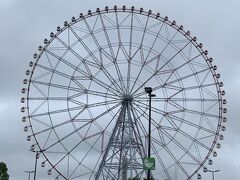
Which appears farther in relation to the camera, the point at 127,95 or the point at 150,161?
the point at 127,95

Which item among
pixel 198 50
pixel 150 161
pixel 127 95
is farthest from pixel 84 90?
pixel 150 161

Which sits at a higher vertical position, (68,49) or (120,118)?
(68,49)

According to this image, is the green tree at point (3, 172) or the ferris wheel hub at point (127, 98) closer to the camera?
the ferris wheel hub at point (127, 98)

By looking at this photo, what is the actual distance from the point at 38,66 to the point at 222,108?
566 inches

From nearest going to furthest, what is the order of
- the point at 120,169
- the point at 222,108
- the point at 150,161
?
the point at 150,161, the point at 120,169, the point at 222,108

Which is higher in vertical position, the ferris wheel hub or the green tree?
the green tree

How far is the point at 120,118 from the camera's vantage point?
40750 millimetres

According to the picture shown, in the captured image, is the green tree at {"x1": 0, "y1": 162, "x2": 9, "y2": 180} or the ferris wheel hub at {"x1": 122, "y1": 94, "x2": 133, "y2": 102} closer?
the ferris wheel hub at {"x1": 122, "y1": 94, "x2": 133, "y2": 102}

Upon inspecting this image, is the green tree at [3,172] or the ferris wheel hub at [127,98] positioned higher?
the green tree at [3,172]

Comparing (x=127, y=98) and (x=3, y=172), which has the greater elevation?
(x=3, y=172)

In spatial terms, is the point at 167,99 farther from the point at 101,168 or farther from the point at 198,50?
the point at 101,168


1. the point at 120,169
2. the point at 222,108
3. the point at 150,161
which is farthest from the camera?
the point at 222,108

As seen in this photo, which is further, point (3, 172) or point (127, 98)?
point (3, 172)

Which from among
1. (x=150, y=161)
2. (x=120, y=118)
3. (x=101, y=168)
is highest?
(x=120, y=118)
